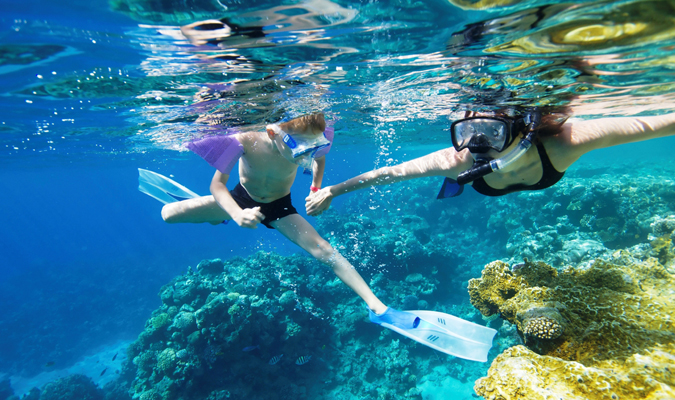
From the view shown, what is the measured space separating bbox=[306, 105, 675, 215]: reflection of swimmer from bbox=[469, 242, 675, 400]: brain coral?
148 centimetres

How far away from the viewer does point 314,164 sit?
15.9ft

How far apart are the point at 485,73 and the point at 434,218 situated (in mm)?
16104

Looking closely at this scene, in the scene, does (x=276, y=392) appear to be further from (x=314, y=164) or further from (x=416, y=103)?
(x=416, y=103)

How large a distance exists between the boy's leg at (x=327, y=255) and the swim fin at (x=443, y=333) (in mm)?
263

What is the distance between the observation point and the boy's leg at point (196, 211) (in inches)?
191

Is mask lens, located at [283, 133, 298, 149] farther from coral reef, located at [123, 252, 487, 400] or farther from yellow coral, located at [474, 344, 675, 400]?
coral reef, located at [123, 252, 487, 400]

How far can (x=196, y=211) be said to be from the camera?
5023 millimetres

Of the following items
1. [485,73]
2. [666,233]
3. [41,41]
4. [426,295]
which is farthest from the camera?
[426,295]

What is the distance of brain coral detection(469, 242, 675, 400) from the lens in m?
2.22

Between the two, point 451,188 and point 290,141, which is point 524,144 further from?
point 290,141

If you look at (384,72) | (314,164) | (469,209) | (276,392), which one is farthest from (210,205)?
(469,209)

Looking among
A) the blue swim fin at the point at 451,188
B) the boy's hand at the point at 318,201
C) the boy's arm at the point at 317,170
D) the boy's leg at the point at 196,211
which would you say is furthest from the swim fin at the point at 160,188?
the blue swim fin at the point at 451,188

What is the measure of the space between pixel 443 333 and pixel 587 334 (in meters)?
1.77

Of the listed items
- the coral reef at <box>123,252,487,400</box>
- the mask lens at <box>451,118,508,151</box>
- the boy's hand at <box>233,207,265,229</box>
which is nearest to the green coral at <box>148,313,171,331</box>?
the coral reef at <box>123,252,487,400</box>
